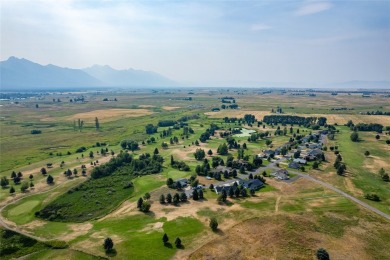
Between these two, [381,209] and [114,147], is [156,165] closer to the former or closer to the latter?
[114,147]

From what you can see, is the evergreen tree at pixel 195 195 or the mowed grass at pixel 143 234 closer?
the mowed grass at pixel 143 234

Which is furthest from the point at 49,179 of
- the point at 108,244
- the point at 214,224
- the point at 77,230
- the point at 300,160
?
the point at 300,160

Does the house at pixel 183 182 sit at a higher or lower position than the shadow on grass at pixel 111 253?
higher

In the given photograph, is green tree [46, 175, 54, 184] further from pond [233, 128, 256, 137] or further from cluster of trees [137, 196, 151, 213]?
pond [233, 128, 256, 137]

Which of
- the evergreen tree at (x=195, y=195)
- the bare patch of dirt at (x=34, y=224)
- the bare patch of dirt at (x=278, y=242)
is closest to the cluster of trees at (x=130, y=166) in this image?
the evergreen tree at (x=195, y=195)

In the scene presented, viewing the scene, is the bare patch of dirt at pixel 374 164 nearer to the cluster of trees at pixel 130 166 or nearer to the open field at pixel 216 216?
the open field at pixel 216 216

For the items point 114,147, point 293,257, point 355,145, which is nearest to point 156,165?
point 114,147
